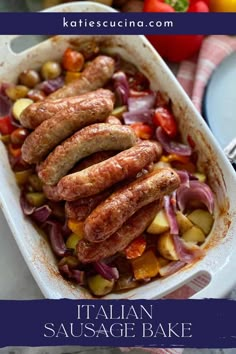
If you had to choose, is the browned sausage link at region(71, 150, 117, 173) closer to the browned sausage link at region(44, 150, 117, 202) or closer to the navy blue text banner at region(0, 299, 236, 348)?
the browned sausage link at region(44, 150, 117, 202)

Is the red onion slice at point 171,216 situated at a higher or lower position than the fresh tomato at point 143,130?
lower

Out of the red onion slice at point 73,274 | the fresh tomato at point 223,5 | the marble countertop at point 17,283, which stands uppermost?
the fresh tomato at point 223,5

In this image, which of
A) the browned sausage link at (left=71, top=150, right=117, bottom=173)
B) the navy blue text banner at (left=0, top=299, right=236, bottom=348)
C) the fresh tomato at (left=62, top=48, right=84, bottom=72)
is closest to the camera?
the navy blue text banner at (left=0, top=299, right=236, bottom=348)

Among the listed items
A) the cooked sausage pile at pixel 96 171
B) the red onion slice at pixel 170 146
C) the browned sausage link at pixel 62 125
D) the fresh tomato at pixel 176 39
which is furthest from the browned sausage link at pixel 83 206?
the fresh tomato at pixel 176 39

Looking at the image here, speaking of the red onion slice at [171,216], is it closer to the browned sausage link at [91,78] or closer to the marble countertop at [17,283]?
the marble countertop at [17,283]

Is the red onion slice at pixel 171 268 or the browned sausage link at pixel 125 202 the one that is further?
the red onion slice at pixel 171 268

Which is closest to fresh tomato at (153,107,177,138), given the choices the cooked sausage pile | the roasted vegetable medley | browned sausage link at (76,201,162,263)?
the roasted vegetable medley

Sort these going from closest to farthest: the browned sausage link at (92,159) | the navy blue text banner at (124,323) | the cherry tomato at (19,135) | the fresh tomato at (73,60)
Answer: the navy blue text banner at (124,323)
the browned sausage link at (92,159)
the cherry tomato at (19,135)
the fresh tomato at (73,60)

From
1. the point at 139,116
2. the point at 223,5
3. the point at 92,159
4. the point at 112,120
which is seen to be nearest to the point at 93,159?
the point at 92,159
